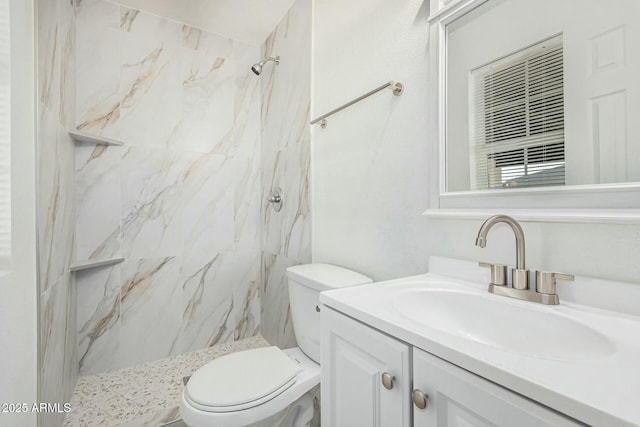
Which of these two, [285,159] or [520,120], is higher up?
[285,159]

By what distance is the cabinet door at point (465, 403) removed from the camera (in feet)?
1.29

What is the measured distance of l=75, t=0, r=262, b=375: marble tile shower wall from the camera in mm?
1843

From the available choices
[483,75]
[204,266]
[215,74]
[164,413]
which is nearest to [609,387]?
[483,75]

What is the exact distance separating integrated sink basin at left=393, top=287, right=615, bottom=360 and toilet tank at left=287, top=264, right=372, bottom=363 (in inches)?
15.2

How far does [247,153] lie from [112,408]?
1.77 meters

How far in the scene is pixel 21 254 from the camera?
893mm

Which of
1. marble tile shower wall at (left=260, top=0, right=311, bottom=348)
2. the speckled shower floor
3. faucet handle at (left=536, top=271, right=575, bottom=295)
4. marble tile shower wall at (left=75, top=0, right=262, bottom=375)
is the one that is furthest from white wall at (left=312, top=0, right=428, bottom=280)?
the speckled shower floor

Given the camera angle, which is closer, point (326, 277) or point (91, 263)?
point (326, 277)

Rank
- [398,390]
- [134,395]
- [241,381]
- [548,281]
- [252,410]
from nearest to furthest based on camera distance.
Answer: [398,390]
[548,281]
[252,410]
[241,381]
[134,395]

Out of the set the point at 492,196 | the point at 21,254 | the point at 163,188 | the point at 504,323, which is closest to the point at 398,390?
the point at 504,323

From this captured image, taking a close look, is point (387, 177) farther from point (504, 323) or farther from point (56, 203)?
point (56, 203)

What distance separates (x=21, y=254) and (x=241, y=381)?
0.81 m

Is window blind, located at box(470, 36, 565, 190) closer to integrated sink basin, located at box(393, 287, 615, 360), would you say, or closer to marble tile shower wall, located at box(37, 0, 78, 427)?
integrated sink basin, located at box(393, 287, 615, 360)

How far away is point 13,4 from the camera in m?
0.84
